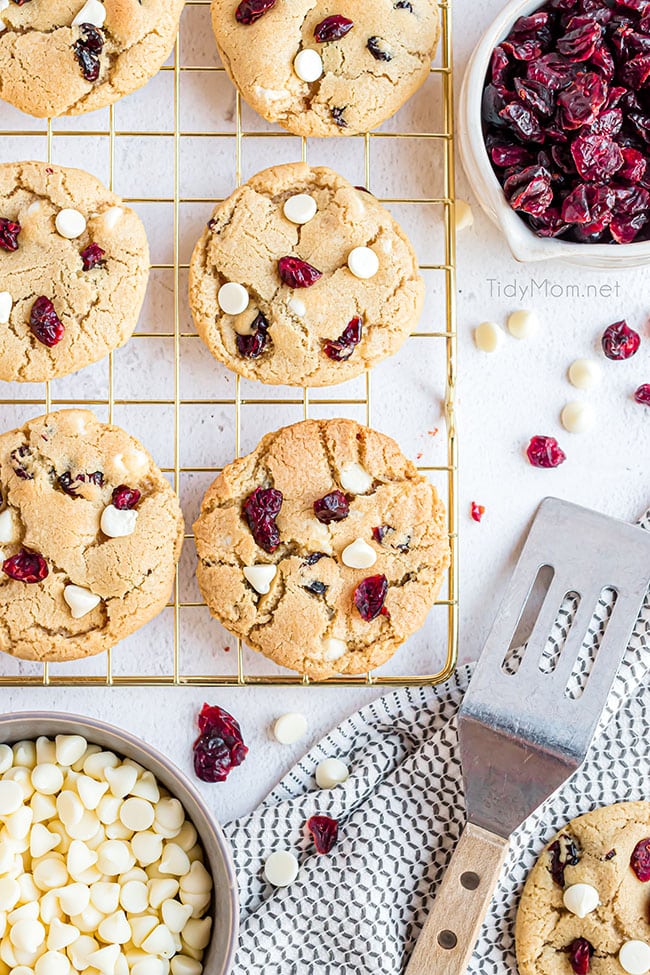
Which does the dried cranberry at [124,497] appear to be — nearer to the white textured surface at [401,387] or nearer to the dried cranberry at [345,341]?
the white textured surface at [401,387]

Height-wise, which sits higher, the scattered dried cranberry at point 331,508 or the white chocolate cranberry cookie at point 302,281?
the white chocolate cranberry cookie at point 302,281

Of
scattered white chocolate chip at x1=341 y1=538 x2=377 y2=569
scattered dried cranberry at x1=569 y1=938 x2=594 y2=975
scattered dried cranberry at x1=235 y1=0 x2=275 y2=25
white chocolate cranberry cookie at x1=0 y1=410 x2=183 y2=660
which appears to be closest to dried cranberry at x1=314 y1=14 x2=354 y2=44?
scattered dried cranberry at x1=235 y1=0 x2=275 y2=25

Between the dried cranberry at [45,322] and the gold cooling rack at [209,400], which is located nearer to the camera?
the dried cranberry at [45,322]

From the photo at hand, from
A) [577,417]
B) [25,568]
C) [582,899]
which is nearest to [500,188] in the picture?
[577,417]

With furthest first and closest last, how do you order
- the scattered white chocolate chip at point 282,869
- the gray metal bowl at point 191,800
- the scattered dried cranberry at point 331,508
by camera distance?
the scattered white chocolate chip at point 282,869, the scattered dried cranberry at point 331,508, the gray metal bowl at point 191,800

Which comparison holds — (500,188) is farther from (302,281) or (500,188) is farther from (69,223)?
(69,223)

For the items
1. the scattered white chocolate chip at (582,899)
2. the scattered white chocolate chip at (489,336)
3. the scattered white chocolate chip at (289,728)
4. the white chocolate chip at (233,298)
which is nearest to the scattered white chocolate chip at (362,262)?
the white chocolate chip at (233,298)

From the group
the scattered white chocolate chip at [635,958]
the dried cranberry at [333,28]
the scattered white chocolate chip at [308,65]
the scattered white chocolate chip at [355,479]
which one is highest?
the dried cranberry at [333,28]
